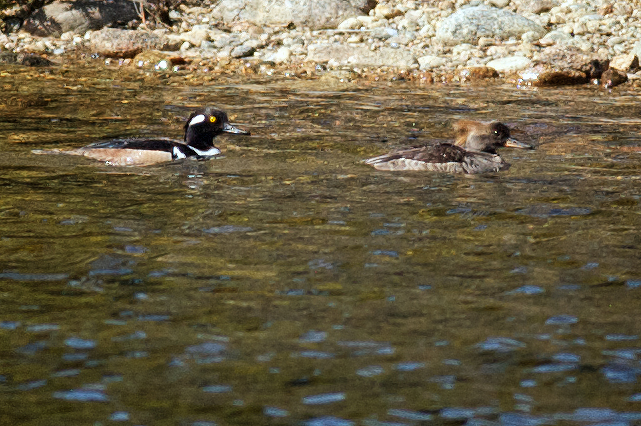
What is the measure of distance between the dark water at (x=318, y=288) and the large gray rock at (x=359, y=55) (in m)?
6.25

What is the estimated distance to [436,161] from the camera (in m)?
10.2

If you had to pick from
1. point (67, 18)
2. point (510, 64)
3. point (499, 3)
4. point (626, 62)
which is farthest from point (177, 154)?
point (499, 3)

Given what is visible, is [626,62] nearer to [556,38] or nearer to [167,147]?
[556,38]

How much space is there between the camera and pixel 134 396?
463 cm

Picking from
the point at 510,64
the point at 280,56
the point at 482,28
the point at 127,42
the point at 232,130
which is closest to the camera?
the point at 232,130

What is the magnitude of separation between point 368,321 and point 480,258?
159 centimetres

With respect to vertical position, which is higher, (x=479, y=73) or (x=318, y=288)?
(x=479, y=73)

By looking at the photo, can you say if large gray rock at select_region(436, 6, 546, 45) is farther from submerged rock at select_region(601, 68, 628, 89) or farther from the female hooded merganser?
the female hooded merganser

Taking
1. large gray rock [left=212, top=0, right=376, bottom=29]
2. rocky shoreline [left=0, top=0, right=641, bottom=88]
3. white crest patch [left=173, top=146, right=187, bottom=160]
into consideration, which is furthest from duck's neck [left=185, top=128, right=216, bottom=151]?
large gray rock [left=212, top=0, right=376, bottom=29]

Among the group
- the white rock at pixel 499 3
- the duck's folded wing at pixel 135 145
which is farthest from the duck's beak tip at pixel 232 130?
the white rock at pixel 499 3

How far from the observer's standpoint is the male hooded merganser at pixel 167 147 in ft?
33.8

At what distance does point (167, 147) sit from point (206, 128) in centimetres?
67

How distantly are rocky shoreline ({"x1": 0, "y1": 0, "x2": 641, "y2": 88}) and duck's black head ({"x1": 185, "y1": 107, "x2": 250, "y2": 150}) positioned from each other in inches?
240

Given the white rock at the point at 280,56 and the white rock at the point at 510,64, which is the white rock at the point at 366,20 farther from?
the white rock at the point at 510,64
